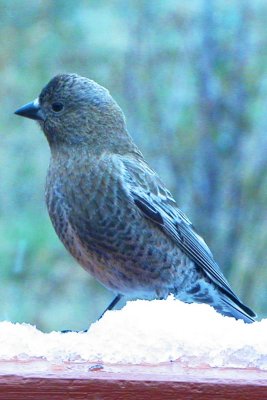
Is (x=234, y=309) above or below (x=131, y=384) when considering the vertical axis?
above

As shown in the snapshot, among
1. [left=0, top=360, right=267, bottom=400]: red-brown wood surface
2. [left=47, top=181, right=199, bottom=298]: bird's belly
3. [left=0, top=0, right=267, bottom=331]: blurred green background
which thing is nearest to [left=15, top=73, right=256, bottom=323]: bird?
[left=47, top=181, right=199, bottom=298]: bird's belly

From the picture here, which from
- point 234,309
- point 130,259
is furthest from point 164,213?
point 234,309

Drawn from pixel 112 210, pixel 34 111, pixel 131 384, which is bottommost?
pixel 131 384

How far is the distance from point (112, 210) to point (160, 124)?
86.7 inches

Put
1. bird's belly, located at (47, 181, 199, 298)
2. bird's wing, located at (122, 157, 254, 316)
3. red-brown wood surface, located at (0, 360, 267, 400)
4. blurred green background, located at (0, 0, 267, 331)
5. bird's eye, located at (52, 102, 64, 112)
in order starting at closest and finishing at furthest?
red-brown wood surface, located at (0, 360, 267, 400)
bird's belly, located at (47, 181, 199, 298)
bird's wing, located at (122, 157, 254, 316)
bird's eye, located at (52, 102, 64, 112)
blurred green background, located at (0, 0, 267, 331)

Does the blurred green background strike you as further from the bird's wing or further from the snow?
the snow

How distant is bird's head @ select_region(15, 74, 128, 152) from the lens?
11.8 feet

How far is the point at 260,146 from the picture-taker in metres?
5.61

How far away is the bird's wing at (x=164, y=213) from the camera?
3529 millimetres

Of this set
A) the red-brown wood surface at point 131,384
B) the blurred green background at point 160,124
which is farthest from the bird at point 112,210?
the blurred green background at point 160,124

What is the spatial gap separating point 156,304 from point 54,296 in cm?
351

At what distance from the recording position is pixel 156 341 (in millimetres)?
1968

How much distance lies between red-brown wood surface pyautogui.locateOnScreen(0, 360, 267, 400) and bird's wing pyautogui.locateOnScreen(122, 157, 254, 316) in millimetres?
1683

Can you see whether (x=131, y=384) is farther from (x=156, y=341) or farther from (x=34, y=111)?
(x=34, y=111)
